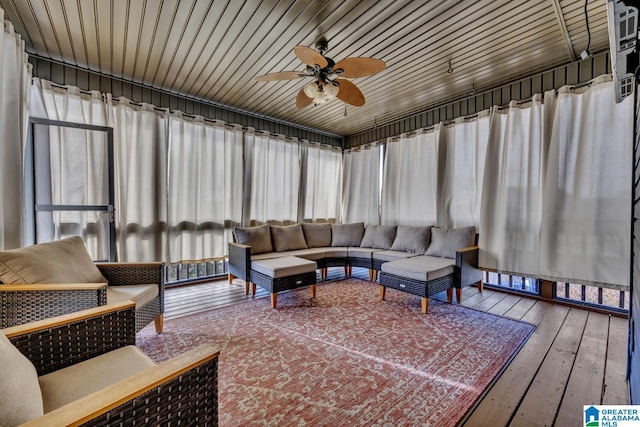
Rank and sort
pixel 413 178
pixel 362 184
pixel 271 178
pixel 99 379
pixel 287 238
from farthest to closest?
pixel 362 184 < pixel 271 178 < pixel 413 178 < pixel 287 238 < pixel 99 379

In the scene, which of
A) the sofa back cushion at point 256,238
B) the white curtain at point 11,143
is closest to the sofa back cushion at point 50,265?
the white curtain at point 11,143

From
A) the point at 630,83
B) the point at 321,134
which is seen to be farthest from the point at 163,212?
the point at 630,83

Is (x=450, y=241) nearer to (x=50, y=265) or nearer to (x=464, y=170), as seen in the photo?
(x=464, y=170)

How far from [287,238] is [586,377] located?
135 inches

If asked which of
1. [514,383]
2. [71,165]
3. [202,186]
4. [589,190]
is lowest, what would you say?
[514,383]

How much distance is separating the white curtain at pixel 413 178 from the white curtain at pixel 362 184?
0.22 meters

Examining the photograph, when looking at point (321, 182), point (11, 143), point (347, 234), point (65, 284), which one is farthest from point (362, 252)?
point (11, 143)

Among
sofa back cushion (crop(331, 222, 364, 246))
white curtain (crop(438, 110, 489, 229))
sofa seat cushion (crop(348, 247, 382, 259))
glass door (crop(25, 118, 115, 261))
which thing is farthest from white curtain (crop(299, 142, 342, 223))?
glass door (crop(25, 118, 115, 261))

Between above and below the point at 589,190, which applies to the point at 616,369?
below

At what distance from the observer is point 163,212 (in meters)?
3.53

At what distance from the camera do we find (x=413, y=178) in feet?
14.2

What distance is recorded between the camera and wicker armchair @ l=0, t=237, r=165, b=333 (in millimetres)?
1516

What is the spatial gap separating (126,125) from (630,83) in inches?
176

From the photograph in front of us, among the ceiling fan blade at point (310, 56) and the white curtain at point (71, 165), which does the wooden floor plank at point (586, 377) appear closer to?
the ceiling fan blade at point (310, 56)
